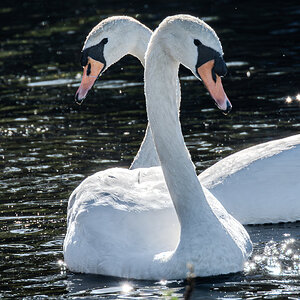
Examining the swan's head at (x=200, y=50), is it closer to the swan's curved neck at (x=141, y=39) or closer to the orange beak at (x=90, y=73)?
the orange beak at (x=90, y=73)

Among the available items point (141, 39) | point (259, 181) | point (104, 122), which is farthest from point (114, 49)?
point (104, 122)

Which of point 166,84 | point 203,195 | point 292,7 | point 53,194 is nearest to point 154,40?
point 166,84

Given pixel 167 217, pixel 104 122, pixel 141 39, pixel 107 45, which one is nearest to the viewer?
pixel 167 217

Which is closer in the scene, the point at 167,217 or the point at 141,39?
the point at 167,217

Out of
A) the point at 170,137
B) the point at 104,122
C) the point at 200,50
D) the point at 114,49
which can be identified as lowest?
the point at 104,122

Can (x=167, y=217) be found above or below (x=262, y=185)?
above

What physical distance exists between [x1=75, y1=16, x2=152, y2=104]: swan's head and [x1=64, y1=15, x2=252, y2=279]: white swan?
1854mm

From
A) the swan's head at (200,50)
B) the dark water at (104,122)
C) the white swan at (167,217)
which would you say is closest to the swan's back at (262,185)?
the dark water at (104,122)

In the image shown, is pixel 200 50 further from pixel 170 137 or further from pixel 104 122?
pixel 104 122

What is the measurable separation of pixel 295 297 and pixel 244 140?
5506 millimetres

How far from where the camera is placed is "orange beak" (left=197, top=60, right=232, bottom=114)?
771 centimetres

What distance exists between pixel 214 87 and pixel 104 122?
6642 mm

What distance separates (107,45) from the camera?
10.8 metres

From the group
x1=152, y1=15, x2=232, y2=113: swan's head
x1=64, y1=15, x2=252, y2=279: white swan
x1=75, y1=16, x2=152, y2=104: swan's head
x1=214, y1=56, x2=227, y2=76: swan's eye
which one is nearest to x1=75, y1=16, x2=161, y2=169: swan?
x1=75, y1=16, x2=152, y2=104: swan's head
